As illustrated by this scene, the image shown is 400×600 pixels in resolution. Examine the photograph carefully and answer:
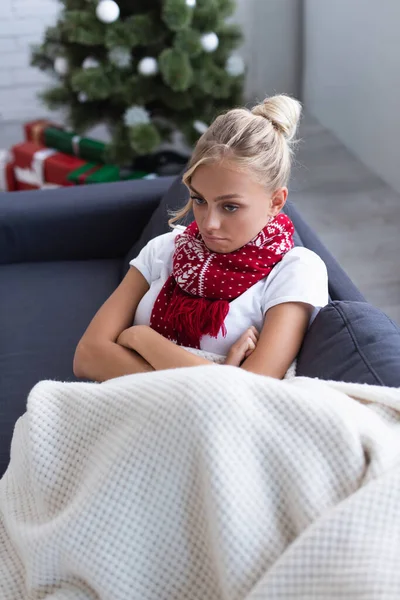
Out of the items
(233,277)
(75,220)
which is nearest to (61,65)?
(75,220)

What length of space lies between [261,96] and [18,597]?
3.70 meters

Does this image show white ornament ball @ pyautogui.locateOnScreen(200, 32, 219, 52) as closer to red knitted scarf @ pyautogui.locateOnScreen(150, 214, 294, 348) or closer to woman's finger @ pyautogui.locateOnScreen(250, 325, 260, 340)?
red knitted scarf @ pyautogui.locateOnScreen(150, 214, 294, 348)

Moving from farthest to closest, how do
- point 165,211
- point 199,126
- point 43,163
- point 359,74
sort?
point 359,74, point 43,163, point 199,126, point 165,211

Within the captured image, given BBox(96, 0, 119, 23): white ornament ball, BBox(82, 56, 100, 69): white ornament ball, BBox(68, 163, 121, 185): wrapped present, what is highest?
BBox(96, 0, 119, 23): white ornament ball

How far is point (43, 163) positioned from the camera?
10.1 ft

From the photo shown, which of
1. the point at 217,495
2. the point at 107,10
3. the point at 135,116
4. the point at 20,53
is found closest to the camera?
the point at 217,495

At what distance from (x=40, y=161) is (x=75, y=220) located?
1.07 m

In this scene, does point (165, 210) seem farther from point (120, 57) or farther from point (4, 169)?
point (4, 169)

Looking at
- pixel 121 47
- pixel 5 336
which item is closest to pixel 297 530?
pixel 5 336

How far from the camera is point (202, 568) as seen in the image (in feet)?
2.89

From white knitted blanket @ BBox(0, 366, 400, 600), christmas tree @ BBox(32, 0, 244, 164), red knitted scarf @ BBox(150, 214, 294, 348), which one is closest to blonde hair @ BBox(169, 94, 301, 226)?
red knitted scarf @ BBox(150, 214, 294, 348)

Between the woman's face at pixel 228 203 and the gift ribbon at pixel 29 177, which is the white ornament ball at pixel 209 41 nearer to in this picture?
the gift ribbon at pixel 29 177

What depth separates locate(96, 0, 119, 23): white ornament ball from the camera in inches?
103

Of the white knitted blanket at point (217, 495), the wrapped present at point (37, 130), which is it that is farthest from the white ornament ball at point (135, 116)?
the white knitted blanket at point (217, 495)
